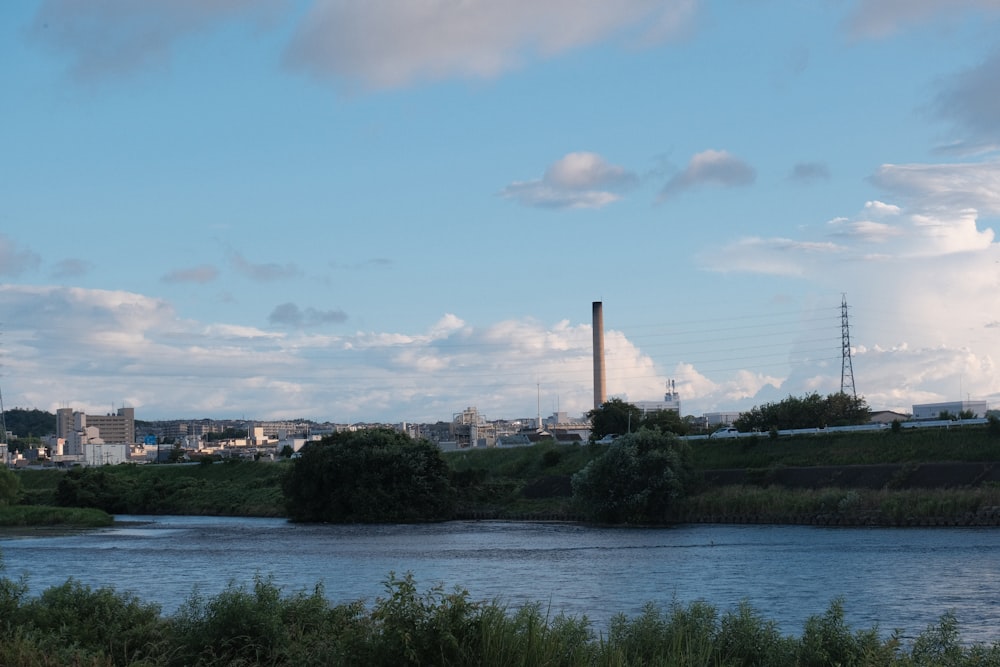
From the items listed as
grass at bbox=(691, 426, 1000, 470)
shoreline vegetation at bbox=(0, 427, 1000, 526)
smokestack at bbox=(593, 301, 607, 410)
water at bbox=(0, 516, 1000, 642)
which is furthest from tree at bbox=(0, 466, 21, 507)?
smokestack at bbox=(593, 301, 607, 410)

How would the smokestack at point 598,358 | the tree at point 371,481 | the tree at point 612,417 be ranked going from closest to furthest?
the tree at point 371,481 → the tree at point 612,417 → the smokestack at point 598,358

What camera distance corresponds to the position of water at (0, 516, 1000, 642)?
4047cm

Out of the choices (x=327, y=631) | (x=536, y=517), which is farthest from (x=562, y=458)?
(x=327, y=631)

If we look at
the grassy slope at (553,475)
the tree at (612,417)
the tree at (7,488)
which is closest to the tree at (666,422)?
the tree at (612,417)

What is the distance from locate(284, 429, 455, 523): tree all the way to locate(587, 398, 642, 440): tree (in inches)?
1611

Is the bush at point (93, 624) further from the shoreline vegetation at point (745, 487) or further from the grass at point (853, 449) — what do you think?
the grass at point (853, 449)

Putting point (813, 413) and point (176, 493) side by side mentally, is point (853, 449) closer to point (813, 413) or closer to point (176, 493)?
point (813, 413)

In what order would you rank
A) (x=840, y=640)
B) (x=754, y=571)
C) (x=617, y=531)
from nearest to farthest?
(x=840, y=640)
(x=754, y=571)
(x=617, y=531)

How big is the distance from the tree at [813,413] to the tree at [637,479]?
38166mm

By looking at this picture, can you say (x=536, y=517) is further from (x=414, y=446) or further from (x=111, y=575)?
(x=111, y=575)

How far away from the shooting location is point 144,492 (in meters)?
135

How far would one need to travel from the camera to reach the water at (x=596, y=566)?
1593 inches

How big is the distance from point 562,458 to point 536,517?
62.9ft

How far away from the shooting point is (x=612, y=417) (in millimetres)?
144625
